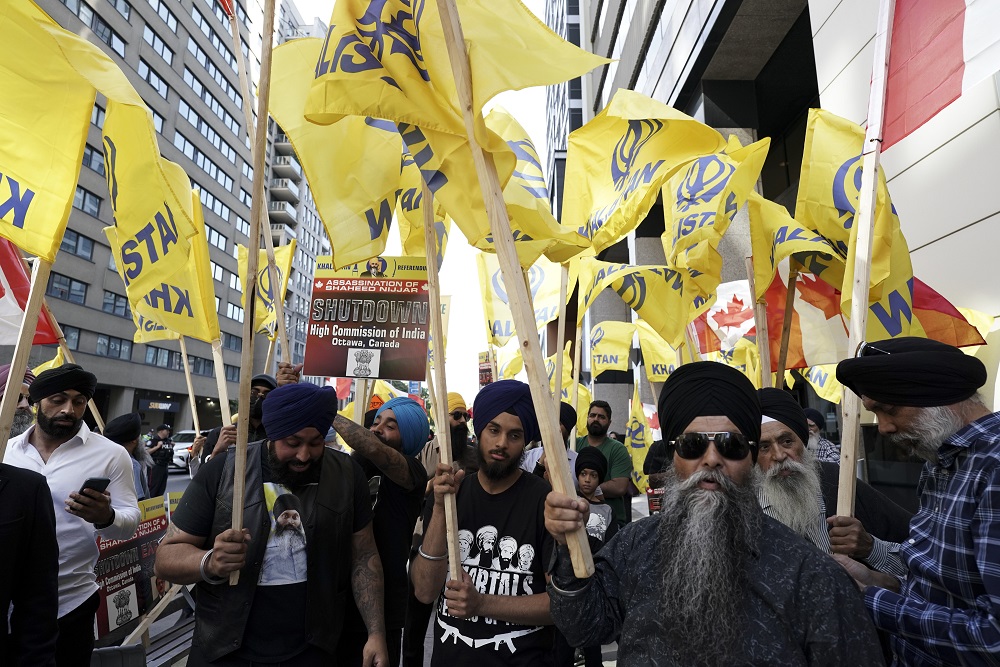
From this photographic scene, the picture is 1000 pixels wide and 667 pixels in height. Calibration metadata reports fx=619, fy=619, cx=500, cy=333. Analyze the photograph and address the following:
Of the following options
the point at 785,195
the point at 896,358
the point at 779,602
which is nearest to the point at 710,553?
the point at 779,602

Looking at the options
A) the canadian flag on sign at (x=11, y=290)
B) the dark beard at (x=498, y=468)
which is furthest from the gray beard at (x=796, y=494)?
the canadian flag on sign at (x=11, y=290)

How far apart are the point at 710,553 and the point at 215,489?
199 centimetres

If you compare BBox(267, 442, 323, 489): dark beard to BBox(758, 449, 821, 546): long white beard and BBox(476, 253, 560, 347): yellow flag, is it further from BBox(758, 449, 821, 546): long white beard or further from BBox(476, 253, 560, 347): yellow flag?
BBox(476, 253, 560, 347): yellow flag

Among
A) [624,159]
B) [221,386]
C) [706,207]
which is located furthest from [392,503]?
[706,207]

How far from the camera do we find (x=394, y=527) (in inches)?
144

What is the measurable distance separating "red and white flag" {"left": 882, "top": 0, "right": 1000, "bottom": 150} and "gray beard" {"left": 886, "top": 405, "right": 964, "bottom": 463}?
140cm

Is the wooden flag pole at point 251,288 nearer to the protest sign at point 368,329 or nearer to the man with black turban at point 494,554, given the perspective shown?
the man with black turban at point 494,554

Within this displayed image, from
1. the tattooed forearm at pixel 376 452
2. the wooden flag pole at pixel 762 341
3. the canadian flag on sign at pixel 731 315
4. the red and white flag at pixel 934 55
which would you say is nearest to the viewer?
the red and white flag at pixel 934 55

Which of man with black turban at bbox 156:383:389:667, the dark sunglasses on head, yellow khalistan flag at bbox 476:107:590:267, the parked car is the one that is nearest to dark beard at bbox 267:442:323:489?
man with black turban at bbox 156:383:389:667

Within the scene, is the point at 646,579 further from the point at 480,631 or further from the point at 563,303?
the point at 563,303

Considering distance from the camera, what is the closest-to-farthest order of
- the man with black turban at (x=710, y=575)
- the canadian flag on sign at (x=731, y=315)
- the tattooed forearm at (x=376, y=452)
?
the man with black turban at (x=710, y=575) < the tattooed forearm at (x=376, y=452) < the canadian flag on sign at (x=731, y=315)

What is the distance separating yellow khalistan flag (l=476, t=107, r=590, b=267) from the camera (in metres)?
3.07

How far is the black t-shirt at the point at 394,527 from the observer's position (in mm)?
3533

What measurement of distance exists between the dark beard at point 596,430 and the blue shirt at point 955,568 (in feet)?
14.9
